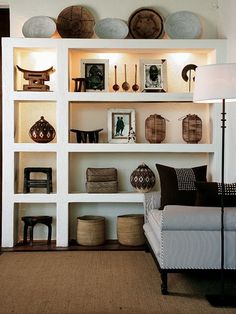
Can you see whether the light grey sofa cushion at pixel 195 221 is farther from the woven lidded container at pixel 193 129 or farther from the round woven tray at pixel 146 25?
the round woven tray at pixel 146 25

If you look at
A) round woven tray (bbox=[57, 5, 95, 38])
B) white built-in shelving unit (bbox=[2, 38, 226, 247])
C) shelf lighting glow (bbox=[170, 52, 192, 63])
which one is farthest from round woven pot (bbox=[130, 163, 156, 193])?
round woven tray (bbox=[57, 5, 95, 38])

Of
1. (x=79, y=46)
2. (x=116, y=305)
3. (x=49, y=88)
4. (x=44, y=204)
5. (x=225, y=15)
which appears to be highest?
(x=225, y=15)

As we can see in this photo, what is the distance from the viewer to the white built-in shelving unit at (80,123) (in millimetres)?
5367

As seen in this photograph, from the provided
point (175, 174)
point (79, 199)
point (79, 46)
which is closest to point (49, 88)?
point (79, 46)

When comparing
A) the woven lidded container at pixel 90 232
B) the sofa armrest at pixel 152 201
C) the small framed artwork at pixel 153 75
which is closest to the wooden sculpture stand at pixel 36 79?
the small framed artwork at pixel 153 75

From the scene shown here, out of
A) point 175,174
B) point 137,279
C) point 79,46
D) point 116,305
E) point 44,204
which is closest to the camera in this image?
point 116,305

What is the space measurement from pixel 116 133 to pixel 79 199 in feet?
2.75

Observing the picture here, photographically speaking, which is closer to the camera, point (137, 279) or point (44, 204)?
point (137, 279)

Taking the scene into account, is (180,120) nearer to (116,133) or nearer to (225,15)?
(116,133)

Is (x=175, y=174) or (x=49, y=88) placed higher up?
(x=49, y=88)

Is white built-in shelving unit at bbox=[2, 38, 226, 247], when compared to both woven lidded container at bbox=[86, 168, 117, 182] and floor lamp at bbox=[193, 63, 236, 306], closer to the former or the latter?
woven lidded container at bbox=[86, 168, 117, 182]

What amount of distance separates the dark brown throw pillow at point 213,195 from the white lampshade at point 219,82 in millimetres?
708

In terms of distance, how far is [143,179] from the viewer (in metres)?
5.46

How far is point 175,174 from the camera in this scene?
15.8 ft
